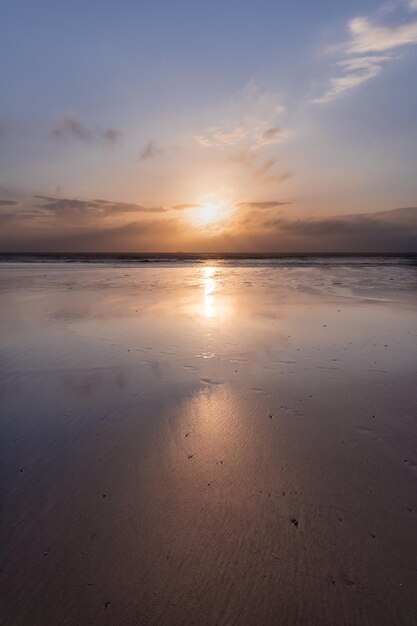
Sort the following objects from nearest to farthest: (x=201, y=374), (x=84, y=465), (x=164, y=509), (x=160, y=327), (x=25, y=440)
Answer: (x=164, y=509), (x=84, y=465), (x=25, y=440), (x=201, y=374), (x=160, y=327)

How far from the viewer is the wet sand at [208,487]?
2645 millimetres

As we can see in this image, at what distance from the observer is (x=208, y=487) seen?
3.79m

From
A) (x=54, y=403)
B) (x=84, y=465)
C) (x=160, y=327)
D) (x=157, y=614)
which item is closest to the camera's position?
(x=157, y=614)

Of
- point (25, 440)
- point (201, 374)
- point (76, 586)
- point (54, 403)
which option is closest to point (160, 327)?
point (201, 374)

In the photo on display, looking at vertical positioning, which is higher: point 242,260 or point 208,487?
point 208,487

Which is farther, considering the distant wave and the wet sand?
the distant wave

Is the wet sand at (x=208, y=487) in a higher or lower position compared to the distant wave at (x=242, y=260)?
higher

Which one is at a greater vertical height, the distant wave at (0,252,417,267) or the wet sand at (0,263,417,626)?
the wet sand at (0,263,417,626)

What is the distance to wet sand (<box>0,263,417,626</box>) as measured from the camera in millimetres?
2645

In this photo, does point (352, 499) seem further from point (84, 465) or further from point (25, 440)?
point (25, 440)

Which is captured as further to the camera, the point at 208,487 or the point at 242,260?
the point at 242,260

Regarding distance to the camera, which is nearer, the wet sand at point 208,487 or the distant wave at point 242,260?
the wet sand at point 208,487

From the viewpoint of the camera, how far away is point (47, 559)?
2930mm

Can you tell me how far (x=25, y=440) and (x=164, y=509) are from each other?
221cm
